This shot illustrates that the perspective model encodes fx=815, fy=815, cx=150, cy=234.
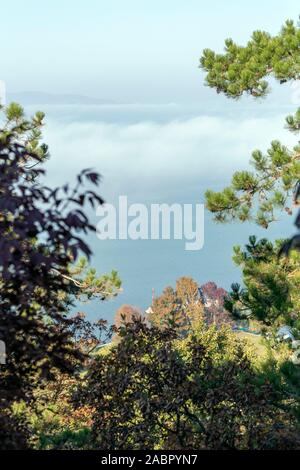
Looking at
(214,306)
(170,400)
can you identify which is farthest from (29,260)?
(214,306)

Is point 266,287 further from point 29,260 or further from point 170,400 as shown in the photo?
point 29,260

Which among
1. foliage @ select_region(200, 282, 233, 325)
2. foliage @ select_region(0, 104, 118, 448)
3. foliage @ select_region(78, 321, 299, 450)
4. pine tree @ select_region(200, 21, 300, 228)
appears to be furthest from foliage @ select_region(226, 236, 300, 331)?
foliage @ select_region(200, 282, 233, 325)

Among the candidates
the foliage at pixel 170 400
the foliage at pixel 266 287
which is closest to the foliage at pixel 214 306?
the foliage at pixel 266 287

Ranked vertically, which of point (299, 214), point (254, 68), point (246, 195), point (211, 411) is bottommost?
point (211, 411)

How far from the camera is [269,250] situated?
19266 mm

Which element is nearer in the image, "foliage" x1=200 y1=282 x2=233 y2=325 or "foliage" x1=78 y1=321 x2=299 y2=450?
"foliage" x1=78 y1=321 x2=299 y2=450

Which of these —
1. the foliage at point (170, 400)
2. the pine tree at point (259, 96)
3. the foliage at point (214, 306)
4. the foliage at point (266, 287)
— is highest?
the foliage at point (214, 306)

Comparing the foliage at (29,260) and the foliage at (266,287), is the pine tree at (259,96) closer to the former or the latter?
the foliage at (266,287)

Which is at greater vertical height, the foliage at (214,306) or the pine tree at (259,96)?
the foliage at (214,306)

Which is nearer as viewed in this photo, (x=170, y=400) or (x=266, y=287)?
(x=170, y=400)

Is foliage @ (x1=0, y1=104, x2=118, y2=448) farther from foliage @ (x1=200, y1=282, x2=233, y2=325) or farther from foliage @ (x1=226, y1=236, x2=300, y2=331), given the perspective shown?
foliage @ (x1=200, y1=282, x2=233, y2=325)
